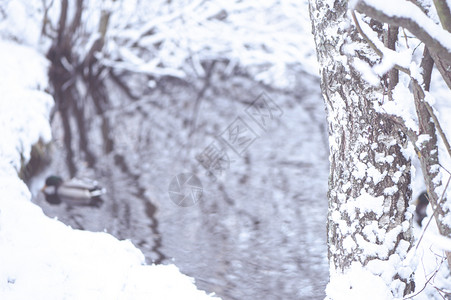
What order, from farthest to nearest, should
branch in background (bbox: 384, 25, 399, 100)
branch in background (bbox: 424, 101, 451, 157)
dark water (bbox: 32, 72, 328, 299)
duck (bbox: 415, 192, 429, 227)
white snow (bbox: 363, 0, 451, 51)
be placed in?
duck (bbox: 415, 192, 429, 227) < dark water (bbox: 32, 72, 328, 299) < branch in background (bbox: 384, 25, 399, 100) < branch in background (bbox: 424, 101, 451, 157) < white snow (bbox: 363, 0, 451, 51)

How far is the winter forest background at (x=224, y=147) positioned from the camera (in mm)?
3094

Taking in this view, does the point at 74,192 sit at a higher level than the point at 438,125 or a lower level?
lower

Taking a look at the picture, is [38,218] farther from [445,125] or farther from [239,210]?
[445,125]

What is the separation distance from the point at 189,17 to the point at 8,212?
6429 mm

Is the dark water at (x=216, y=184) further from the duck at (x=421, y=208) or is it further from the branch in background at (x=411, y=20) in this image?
the branch in background at (x=411, y=20)

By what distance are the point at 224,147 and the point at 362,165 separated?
5.12 metres

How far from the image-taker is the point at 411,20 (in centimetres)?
241

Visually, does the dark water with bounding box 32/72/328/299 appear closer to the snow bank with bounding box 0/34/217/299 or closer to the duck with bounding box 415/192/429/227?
the snow bank with bounding box 0/34/217/299

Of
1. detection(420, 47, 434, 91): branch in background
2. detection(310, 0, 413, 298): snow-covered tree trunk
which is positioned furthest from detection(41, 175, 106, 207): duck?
detection(420, 47, 434, 91): branch in background

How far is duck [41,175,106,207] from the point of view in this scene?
6.66 m

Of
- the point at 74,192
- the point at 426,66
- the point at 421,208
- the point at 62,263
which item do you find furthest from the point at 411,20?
the point at 74,192

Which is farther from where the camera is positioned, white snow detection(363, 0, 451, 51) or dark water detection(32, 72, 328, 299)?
dark water detection(32, 72, 328, 299)

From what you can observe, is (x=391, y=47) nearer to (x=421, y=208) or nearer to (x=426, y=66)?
(x=426, y=66)

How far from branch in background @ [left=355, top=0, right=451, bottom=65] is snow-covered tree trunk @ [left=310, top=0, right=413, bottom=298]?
59cm
